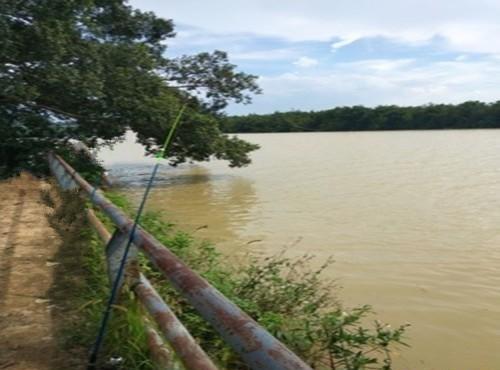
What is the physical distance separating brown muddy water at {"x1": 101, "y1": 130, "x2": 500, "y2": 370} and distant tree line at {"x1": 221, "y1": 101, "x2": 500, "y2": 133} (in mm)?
42479

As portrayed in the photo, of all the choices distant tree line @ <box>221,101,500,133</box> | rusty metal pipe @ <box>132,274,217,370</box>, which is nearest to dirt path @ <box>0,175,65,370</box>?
rusty metal pipe @ <box>132,274,217,370</box>

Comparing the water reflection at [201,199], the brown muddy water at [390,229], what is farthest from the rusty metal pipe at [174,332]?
the water reflection at [201,199]

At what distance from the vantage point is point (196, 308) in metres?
1.76

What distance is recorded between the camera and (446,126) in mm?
66188

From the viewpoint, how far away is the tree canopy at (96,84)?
36.2 feet

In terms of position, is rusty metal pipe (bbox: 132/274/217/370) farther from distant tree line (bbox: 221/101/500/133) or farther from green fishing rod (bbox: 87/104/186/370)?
distant tree line (bbox: 221/101/500/133)

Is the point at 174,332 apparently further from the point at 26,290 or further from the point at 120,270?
the point at 26,290

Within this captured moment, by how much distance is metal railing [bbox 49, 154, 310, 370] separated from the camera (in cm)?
138

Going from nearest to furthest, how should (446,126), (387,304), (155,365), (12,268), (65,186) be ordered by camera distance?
(155,365) < (12,268) < (387,304) < (65,186) < (446,126)

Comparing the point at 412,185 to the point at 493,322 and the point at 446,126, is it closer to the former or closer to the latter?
the point at 493,322

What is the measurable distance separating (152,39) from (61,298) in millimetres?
16115

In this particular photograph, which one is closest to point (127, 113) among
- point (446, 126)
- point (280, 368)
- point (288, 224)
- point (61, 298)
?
point (288, 224)

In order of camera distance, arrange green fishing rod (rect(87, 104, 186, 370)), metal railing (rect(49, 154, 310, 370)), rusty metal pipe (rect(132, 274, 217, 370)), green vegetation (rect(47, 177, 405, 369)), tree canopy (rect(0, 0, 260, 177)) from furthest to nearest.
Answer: tree canopy (rect(0, 0, 260, 177)) < green vegetation (rect(47, 177, 405, 369)) < green fishing rod (rect(87, 104, 186, 370)) < rusty metal pipe (rect(132, 274, 217, 370)) < metal railing (rect(49, 154, 310, 370))

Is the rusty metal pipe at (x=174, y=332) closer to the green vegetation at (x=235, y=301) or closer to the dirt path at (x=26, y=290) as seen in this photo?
the green vegetation at (x=235, y=301)
